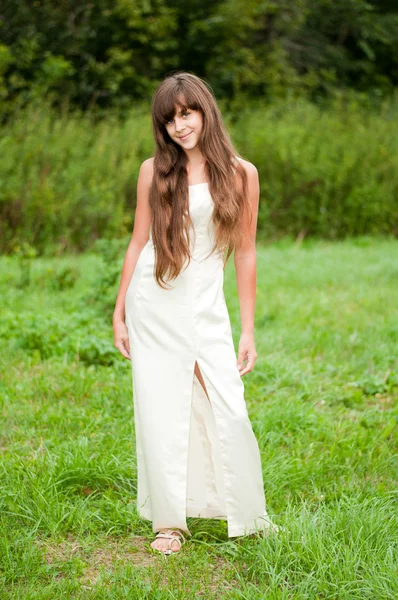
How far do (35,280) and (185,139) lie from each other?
499cm

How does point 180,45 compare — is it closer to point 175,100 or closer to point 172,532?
point 175,100

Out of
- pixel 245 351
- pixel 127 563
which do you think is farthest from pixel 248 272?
pixel 127 563

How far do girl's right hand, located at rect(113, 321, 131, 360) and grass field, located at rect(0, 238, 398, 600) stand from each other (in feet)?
2.11

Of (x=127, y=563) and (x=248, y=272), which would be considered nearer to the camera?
(x=127, y=563)

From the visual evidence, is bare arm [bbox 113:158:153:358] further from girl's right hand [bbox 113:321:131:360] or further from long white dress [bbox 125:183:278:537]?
long white dress [bbox 125:183:278:537]

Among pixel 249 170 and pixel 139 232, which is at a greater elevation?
pixel 249 170

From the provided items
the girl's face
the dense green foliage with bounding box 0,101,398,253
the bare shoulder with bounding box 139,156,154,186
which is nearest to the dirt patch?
the bare shoulder with bounding box 139,156,154,186

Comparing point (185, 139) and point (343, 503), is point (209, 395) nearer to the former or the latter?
point (343, 503)

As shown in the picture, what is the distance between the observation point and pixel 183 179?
3004 millimetres

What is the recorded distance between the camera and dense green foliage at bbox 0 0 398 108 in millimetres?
16562

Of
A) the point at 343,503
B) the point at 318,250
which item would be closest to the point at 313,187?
the point at 318,250

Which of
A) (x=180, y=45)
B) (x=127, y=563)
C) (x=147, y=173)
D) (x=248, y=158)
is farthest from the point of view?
(x=180, y=45)

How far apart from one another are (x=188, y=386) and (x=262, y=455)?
100 cm

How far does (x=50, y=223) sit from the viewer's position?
33.1ft
